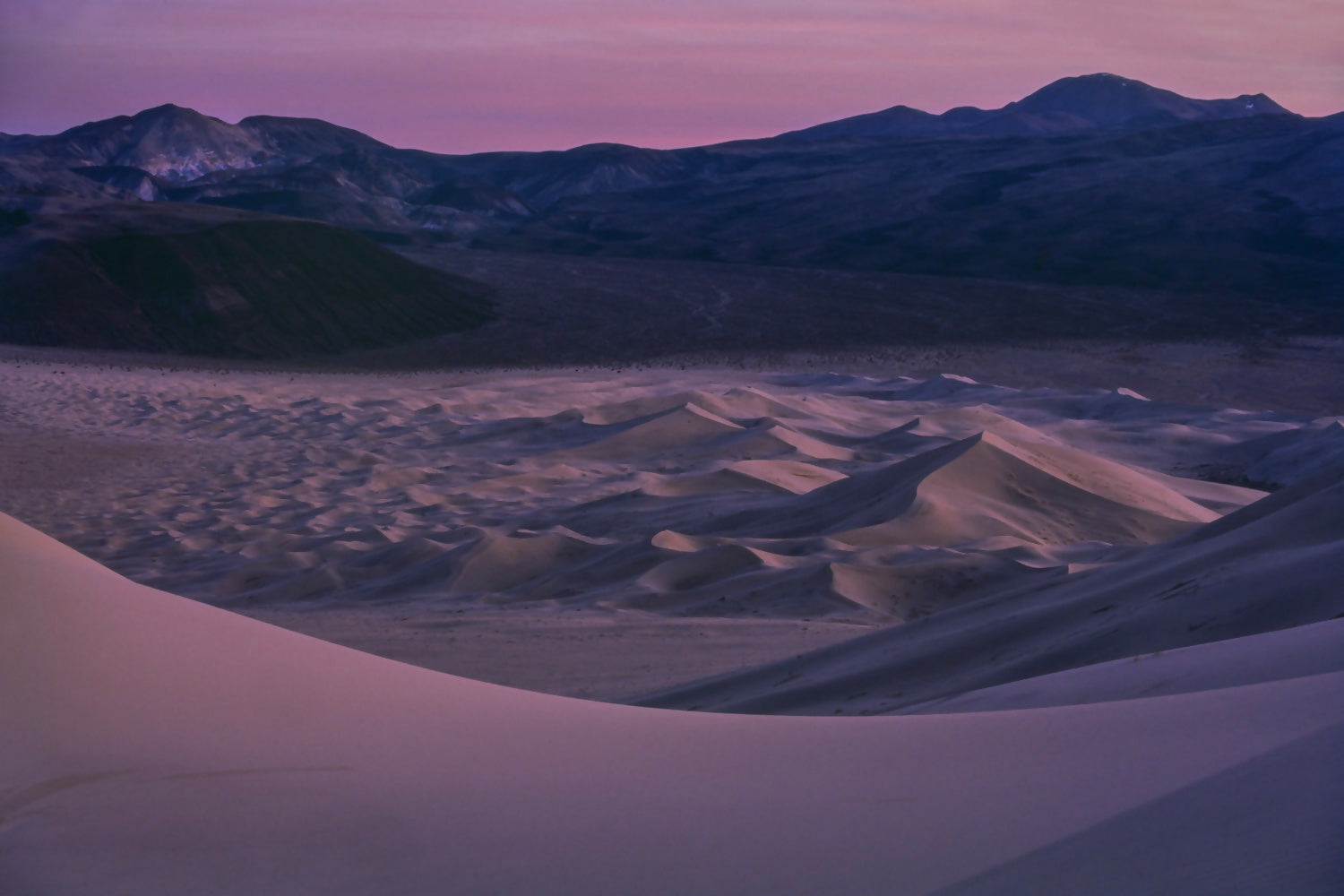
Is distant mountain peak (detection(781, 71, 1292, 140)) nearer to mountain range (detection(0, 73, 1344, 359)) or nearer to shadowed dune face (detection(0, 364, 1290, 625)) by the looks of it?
mountain range (detection(0, 73, 1344, 359))

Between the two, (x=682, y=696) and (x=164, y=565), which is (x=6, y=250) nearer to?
(x=164, y=565)

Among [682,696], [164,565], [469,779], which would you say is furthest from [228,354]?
[469,779]

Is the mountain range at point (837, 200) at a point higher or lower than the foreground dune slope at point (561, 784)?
higher

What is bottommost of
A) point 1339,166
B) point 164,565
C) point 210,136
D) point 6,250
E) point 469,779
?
point 164,565

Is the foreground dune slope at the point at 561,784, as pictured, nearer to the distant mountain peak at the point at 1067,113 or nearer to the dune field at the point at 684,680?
the dune field at the point at 684,680

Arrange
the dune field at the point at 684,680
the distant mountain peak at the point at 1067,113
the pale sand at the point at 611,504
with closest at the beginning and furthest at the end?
the dune field at the point at 684,680 → the pale sand at the point at 611,504 → the distant mountain peak at the point at 1067,113

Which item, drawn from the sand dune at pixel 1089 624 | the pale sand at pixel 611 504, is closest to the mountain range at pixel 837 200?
the pale sand at pixel 611 504

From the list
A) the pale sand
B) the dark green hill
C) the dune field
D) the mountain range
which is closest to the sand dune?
the dune field
